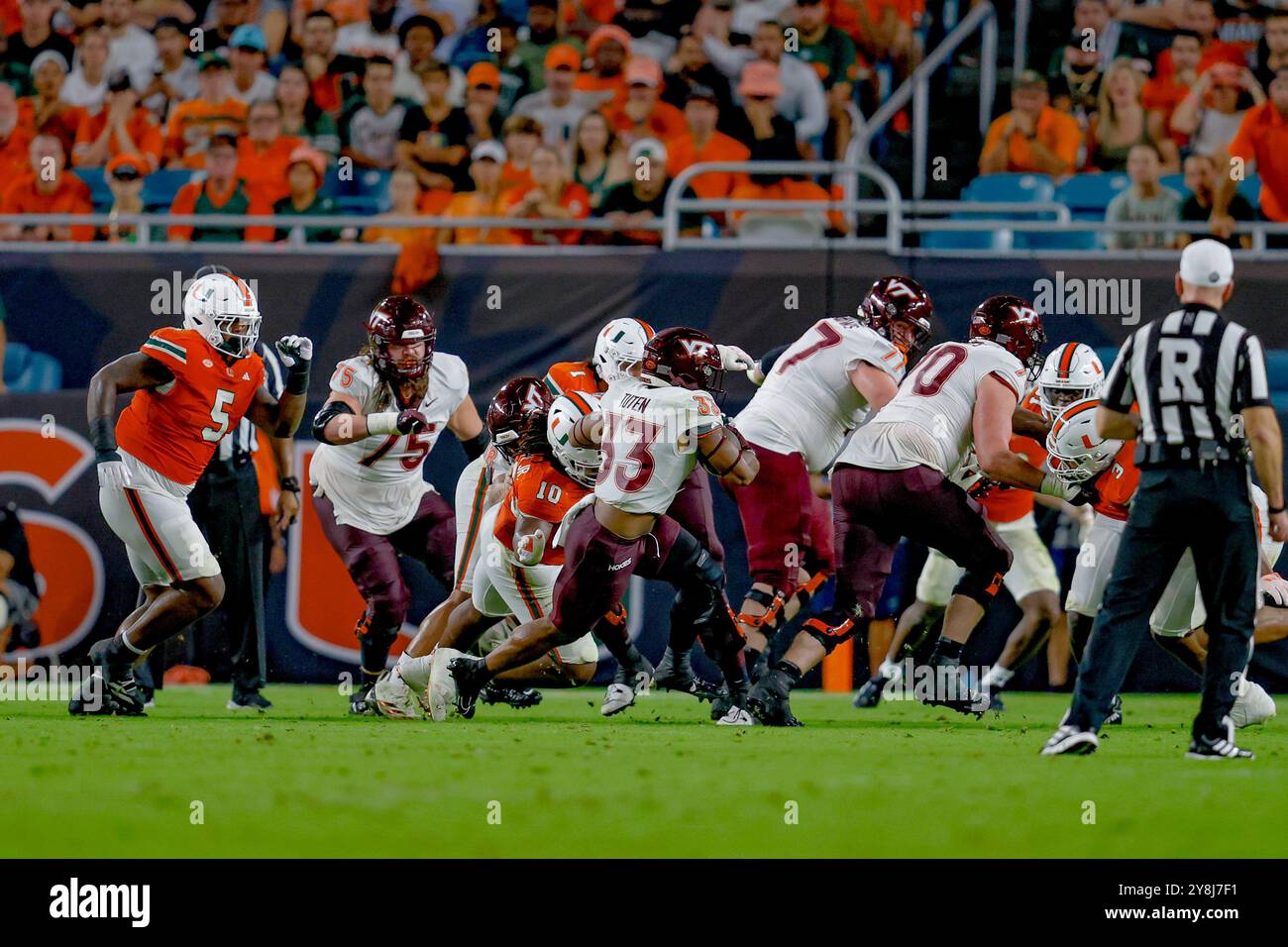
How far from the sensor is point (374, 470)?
10.1 metres

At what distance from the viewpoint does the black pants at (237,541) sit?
A: 10453mm

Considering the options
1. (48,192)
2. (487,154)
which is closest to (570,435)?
(487,154)

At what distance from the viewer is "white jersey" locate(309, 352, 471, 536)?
995 centimetres

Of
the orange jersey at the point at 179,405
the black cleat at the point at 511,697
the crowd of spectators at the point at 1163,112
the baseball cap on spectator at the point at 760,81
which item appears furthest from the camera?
the baseball cap on spectator at the point at 760,81

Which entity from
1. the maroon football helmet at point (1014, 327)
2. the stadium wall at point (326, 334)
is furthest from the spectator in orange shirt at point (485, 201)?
the maroon football helmet at point (1014, 327)

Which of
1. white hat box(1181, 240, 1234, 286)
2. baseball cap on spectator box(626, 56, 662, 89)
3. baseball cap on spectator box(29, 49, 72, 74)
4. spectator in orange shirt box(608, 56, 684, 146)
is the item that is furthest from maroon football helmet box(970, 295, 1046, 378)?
→ baseball cap on spectator box(29, 49, 72, 74)

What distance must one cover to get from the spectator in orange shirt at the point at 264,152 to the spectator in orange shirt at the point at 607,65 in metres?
2.22

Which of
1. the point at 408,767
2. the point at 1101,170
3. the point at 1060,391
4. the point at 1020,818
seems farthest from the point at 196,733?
the point at 1101,170

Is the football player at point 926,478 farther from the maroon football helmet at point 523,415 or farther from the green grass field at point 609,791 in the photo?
the maroon football helmet at point 523,415

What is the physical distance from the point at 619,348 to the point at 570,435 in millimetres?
1208

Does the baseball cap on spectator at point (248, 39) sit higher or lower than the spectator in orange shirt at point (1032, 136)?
higher

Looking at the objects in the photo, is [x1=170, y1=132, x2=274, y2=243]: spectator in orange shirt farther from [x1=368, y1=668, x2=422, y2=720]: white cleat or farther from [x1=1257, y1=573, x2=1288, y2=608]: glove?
[x1=1257, y1=573, x2=1288, y2=608]: glove

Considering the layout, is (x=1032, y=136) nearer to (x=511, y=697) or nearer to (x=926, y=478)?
(x=926, y=478)

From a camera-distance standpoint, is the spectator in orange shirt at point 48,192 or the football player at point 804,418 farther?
the spectator in orange shirt at point 48,192
